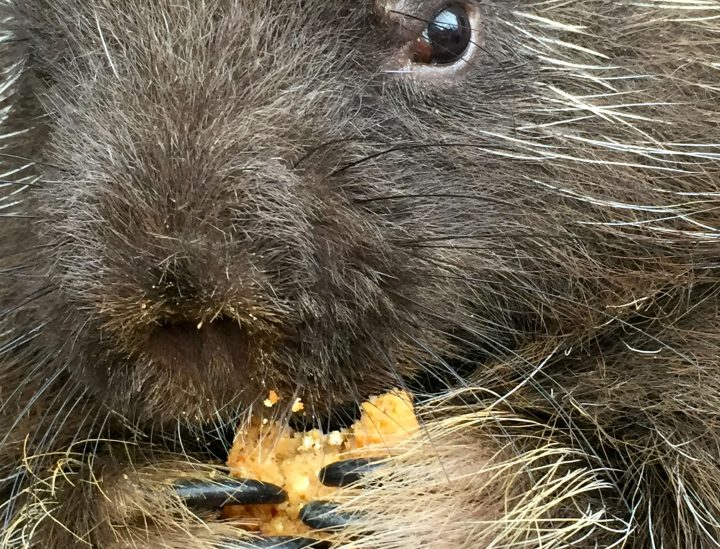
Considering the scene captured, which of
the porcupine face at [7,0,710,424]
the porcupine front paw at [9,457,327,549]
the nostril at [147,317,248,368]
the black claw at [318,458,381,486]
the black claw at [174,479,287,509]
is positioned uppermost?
the porcupine face at [7,0,710,424]

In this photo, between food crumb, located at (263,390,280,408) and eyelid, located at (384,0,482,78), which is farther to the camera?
eyelid, located at (384,0,482,78)

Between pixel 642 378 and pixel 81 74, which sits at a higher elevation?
pixel 81 74

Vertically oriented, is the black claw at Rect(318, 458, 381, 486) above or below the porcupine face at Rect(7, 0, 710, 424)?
below

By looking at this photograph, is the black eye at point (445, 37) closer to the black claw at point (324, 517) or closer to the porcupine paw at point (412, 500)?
the porcupine paw at point (412, 500)

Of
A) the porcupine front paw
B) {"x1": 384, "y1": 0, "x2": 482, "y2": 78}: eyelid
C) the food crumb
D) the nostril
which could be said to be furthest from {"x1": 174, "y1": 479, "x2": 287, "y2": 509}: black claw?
{"x1": 384, "y1": 0, "x2": 482, "y2": 78}: eyelid

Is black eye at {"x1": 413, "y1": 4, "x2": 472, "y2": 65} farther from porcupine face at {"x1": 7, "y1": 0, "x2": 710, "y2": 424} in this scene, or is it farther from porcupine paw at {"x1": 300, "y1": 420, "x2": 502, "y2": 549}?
porcupine paw at {"x1": 300, "y1": 420, "x2": 502, "y2": 549}

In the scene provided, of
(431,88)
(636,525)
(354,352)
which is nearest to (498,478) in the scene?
(636,525)

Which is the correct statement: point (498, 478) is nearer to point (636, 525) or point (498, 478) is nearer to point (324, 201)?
point (636, 525)

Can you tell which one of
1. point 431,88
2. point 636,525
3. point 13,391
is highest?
point 431,88
